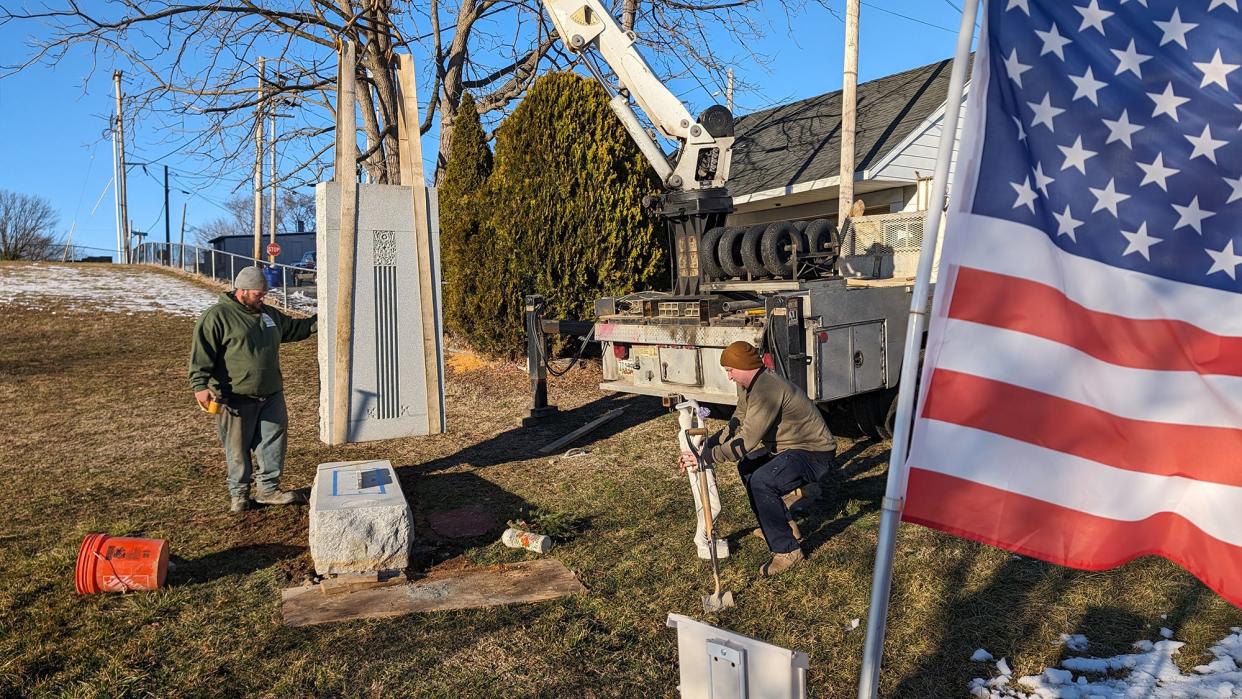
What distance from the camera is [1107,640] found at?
4.71 meters

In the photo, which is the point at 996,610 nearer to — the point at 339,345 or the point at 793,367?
the point at 793,367

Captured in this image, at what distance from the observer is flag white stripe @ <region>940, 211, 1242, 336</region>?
276cm

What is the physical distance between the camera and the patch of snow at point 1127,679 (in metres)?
4.09

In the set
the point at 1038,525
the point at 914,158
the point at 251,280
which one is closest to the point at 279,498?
the point at 251,280

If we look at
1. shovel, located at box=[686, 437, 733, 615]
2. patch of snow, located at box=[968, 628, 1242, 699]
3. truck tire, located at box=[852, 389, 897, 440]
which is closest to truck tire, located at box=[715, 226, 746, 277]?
truck tire, located at box=[852, 389, 897, 440]

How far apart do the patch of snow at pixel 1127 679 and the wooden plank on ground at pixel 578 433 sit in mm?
5596

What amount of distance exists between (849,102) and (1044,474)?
36.9 feet

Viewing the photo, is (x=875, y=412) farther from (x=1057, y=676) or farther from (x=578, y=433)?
(x=1057, y=676)

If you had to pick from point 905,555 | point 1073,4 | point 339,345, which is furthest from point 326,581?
point 1073,4

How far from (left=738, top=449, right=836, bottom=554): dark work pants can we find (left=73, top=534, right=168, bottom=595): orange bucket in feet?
12.0

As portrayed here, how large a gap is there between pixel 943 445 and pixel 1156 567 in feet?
12.8

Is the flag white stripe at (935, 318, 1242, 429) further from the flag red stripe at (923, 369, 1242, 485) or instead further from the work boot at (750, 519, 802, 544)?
the work boot at (750, 519, 802, 544)

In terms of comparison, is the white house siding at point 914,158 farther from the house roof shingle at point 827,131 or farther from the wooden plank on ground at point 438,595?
the wooden plank on ground at point 438,595

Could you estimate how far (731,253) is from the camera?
384 inches
